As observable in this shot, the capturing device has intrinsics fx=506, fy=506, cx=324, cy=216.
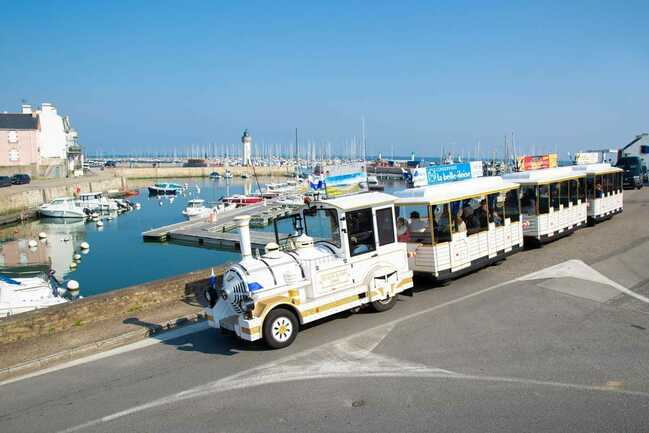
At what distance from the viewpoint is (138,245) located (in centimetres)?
4044

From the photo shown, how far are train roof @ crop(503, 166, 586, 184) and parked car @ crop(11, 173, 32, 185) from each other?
221 ft

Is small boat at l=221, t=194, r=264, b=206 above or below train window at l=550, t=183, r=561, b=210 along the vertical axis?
below

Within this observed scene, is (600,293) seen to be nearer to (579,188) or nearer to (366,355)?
(366,355)

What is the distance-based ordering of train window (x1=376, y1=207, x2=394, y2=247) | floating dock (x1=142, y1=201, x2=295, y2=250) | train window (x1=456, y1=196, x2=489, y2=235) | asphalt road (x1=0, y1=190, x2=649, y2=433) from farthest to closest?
1. floating dock (x1=142, y1=201, x2=295, y2=250)
2. train window (x1=456, y1=196, x2=489, y2=235)
3. train window (x1=376, y1=207, x2=394, y2=247)
4. asphalt road (x1=0, y1=190, x2=649, y2=433)

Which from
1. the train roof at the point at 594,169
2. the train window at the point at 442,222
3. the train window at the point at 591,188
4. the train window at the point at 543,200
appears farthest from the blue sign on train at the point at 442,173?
the train window at the point at 591,188

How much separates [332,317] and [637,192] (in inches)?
1270

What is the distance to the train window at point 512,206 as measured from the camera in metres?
15.6

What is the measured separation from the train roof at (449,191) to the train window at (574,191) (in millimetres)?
5701

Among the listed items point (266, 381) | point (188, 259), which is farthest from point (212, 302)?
point (188, 259)

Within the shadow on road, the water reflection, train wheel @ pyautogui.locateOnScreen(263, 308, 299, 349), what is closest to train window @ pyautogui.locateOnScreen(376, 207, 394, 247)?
train wheel @ pyautogui.locateOnScreen(263, 308, 299, 349)

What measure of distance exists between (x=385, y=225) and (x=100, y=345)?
6.34 metres

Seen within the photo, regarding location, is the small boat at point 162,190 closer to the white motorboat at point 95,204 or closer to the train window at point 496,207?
the white motorboat at point 95,204

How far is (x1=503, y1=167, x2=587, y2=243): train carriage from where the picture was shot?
57.9ft

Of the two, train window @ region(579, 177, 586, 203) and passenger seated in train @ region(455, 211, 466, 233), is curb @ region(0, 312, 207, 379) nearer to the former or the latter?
passenger seated in train @ region(455, 211, 466, 233)
